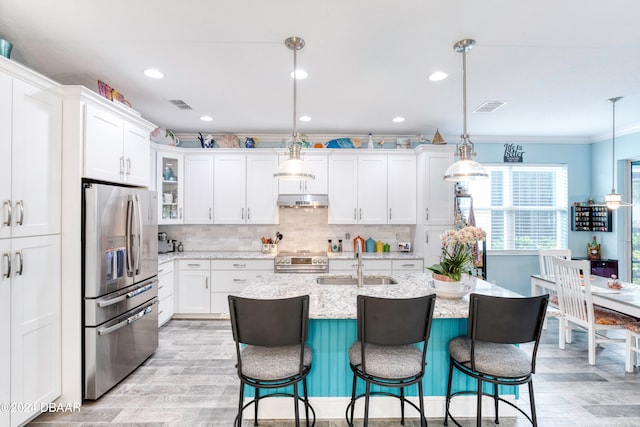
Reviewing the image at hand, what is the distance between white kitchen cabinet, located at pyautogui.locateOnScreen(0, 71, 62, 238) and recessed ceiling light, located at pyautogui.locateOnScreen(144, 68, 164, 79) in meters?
0.75

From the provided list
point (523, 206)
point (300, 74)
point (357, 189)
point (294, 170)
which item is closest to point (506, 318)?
point (294, 170)

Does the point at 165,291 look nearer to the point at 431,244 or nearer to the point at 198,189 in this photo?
the point at 198,189

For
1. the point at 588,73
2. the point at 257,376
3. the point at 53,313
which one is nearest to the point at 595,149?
the point at 588,73

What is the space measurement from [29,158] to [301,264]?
3023 millimetres

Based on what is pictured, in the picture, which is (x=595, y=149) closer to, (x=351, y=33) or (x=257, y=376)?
(x=351, y=33)

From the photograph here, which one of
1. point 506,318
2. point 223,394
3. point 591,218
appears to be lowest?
point 223,394

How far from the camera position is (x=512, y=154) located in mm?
5152

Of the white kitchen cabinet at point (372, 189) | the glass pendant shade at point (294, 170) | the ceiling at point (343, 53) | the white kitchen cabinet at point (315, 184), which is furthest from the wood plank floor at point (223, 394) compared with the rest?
the ceiling at point (343, 53)

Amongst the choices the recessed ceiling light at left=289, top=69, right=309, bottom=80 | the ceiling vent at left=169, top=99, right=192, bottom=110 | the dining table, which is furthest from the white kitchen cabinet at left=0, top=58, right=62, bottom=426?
the dining table

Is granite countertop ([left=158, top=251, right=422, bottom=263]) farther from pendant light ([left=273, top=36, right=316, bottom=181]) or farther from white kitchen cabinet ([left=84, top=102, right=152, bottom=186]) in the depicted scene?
pendant light ([left=273, top=36, right=316, bottom=181])

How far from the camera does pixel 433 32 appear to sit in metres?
2.20

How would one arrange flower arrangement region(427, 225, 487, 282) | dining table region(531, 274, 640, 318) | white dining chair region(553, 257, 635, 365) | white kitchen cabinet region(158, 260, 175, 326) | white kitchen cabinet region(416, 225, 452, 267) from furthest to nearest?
1. white kitchen cabinet region(416, 225, 452, 267)
2. white kitchen cabinet region(158, 260, 175, 326)
3. white dining chair region(553, 257, 635, 365)
4. dining table region(531, 274, 640, 318)
5. flower arrangement region(427, 225, 487, 282)

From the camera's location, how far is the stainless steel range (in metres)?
4.37

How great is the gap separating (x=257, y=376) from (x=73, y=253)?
5.58 ft
